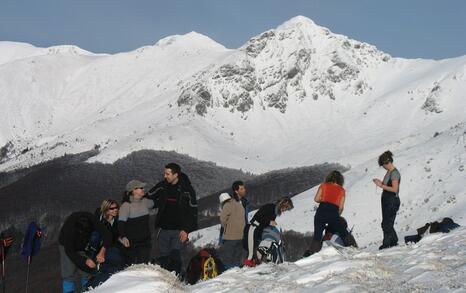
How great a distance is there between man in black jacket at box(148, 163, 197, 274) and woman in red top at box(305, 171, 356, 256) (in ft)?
8.71

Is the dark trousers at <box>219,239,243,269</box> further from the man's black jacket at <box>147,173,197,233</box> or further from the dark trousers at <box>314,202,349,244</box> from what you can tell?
the dark trousers at <box>314,202,349,244</box>

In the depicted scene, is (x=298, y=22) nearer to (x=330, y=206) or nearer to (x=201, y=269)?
(x=330, y=206)

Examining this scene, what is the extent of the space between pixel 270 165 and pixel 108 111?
45.2m

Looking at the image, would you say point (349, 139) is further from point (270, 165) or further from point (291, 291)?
point (291, 291)

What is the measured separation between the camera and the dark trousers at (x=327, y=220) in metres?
12.6

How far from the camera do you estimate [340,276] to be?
25.4 ft

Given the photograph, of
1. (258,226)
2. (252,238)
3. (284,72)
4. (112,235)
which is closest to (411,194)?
(258,226)

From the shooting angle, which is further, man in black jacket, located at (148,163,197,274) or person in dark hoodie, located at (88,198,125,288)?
man in black jacket, located at (148,163,197,274)

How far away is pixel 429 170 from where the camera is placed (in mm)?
38906

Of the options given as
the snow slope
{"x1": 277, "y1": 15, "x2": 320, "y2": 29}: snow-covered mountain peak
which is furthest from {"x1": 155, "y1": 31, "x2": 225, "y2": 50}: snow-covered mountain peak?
{"x1": 277, "y1": 15, "x2": 320, "y2": 29}: snow-covered mountain peak

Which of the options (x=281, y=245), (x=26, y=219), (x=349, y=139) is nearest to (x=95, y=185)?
(x=26, y=219)

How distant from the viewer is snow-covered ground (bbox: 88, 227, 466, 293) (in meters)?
7.04

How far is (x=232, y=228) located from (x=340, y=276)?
5.16 metres

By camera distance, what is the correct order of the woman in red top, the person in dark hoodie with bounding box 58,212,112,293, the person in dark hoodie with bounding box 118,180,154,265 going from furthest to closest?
the woman in red top
the person in dark hoodie with bounding box 118,180,154,265
the person in dark hoodie with bounding box 58,212,112,293
